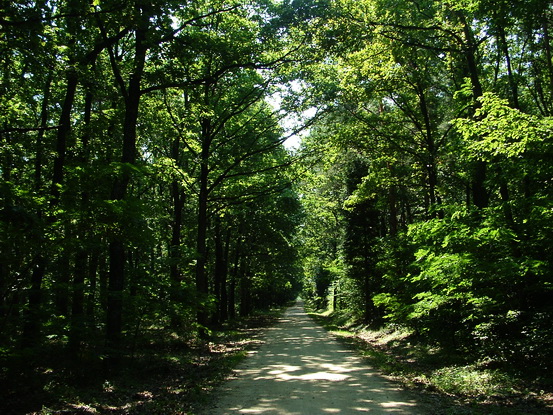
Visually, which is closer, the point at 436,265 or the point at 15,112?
the point at 436,265

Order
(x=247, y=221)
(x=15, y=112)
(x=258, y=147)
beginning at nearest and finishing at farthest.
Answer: (x=15, y=112)
(x=258, y=147)
(x=247, y=221)

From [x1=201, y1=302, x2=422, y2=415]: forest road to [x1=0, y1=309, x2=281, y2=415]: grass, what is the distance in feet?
1.87

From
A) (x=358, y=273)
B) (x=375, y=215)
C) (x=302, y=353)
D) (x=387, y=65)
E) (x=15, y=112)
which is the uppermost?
(x=387, y=65)

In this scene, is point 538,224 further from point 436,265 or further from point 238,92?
point 238,92

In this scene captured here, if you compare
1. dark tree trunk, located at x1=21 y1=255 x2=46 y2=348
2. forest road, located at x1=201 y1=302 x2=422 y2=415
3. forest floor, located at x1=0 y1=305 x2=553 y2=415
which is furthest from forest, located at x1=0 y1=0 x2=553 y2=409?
forest road, located at x1=201 y1=302 x2=422 y2=415

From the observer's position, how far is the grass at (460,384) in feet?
20.3

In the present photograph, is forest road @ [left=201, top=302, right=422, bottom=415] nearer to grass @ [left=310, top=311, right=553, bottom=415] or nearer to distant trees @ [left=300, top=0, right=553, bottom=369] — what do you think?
grass @ [left=310, top=311, right=553, bottom=415]

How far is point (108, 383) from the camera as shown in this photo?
→ 7.91m

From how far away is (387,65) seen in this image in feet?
49.4

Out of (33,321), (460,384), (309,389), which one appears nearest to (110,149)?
(33,321)

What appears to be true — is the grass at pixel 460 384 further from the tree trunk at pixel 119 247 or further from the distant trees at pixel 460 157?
the tree trunk at pixel 119 247

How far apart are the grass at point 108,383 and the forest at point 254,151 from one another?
161mm

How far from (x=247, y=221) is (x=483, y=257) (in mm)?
19311

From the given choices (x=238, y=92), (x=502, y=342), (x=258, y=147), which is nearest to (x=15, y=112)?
(x=238, y=92)
